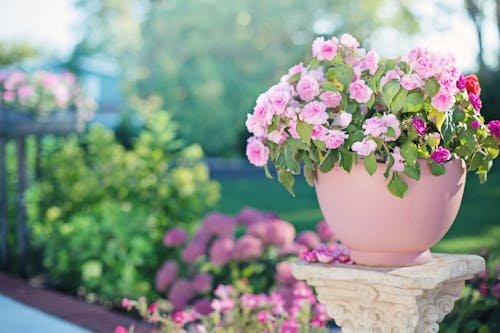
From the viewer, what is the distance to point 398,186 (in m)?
2.36

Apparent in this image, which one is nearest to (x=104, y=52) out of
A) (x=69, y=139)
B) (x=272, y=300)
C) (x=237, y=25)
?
(x=237, y=25)

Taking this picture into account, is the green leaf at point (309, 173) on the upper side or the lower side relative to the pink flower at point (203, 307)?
upper

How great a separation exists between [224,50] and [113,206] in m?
16.8

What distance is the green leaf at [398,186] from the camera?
2363 mm

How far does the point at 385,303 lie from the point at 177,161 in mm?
3729

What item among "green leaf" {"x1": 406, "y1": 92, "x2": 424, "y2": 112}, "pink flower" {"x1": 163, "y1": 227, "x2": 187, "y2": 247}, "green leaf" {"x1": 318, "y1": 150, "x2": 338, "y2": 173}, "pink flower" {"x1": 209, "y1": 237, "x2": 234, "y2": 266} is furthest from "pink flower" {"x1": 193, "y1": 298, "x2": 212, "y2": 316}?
"green leaf" {"x1": 406, "y1": 92, "x2": 424, "y2": 112}

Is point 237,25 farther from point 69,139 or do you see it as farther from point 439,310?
point 439,310

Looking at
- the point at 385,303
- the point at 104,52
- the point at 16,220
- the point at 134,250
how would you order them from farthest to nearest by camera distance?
the point at 104,52, the point at 16,220, the point at 134,250, the point at 385,303

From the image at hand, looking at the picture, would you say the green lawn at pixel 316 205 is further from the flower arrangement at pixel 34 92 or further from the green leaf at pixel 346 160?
the green leaf at pixel 346 160

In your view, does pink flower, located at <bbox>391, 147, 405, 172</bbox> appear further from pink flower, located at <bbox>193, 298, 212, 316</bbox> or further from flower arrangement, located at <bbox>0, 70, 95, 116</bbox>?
flower arrangement, located at <bbox>0, 70, 95, 116</bbox>

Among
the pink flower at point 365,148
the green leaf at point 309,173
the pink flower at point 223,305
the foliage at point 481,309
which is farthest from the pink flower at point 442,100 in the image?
the pink flower at point 223,305

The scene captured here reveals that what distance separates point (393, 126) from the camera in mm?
2348

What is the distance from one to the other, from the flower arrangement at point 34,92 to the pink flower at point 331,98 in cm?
417

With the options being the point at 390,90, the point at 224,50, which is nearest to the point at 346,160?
the point at 390,90
